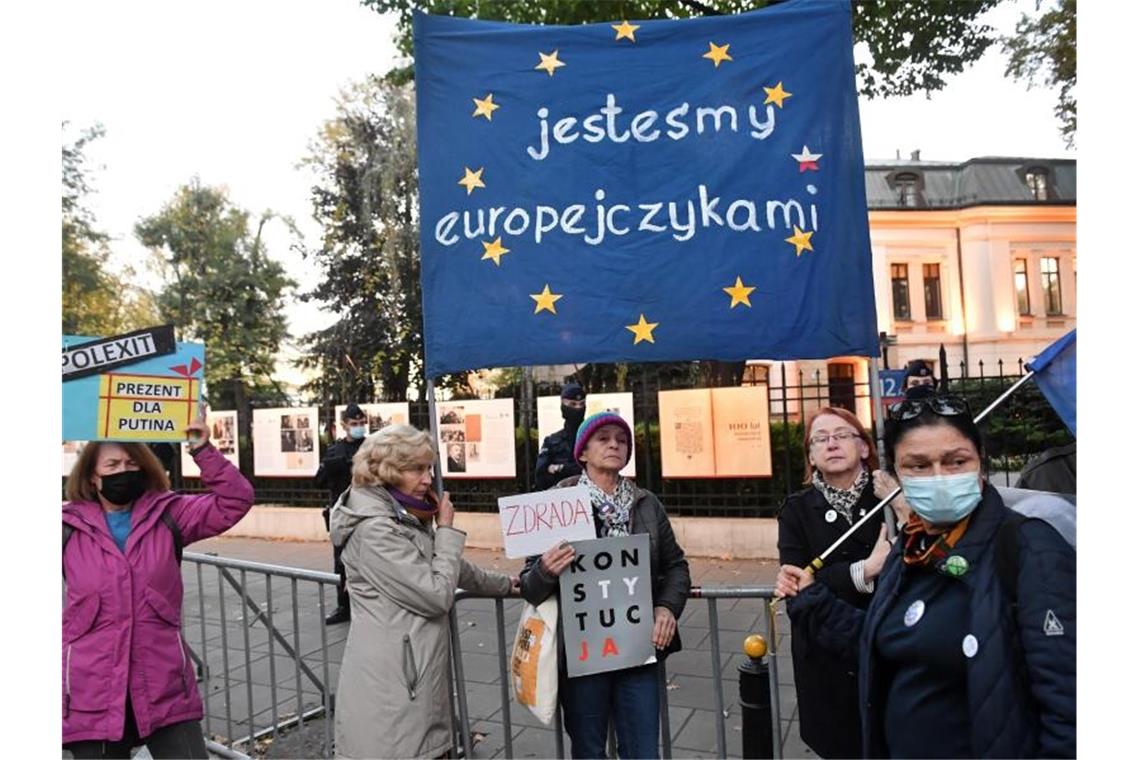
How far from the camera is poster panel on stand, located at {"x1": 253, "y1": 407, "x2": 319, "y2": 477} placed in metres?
11.8

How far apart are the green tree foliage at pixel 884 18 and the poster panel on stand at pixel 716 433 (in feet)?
15.3

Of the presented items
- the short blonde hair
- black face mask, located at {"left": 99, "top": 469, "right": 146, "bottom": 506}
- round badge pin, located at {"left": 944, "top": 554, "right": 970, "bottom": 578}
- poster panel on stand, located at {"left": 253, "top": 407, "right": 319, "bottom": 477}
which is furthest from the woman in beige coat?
poster panel on stand, located at {"left": 253, "top": 407, "right": 319, "bottom": 477}

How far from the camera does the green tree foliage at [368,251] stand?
1761 cm

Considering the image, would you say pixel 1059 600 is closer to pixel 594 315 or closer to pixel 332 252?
pixel 594 315

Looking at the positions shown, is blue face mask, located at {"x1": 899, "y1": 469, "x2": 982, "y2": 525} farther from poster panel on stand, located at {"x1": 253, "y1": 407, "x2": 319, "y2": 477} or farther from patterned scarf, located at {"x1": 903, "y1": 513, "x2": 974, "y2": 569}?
poster panel on stand, located at {"x1": 253, "y1": 407, "x2": 319, "y2": 477}

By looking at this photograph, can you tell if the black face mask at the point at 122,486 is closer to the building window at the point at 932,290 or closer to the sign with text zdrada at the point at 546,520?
the sign with text zdrada at the point at 546,520

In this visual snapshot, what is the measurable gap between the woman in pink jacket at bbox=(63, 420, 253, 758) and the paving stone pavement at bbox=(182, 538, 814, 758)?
2.98ft

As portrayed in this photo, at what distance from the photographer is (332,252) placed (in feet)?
61.1

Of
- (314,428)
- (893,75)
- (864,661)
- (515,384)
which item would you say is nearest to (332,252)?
(515,384)

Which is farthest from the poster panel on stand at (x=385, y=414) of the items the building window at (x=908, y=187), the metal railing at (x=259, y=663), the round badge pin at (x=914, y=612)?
the building window at (x=908, y=187)

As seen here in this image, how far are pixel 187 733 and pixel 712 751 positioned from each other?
2616mm

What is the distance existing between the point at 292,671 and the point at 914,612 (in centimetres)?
509

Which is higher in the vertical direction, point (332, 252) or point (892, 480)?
point (332, 252)

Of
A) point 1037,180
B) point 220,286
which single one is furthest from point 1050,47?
point 1037,180
